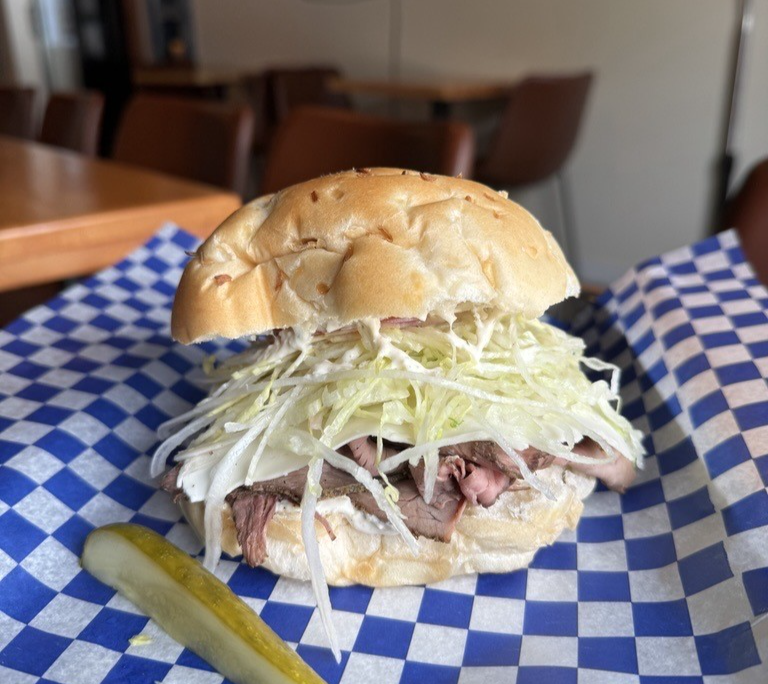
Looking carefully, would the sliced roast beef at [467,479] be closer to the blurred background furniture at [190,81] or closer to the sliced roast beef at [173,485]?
the sliced roast beef at [173,485]

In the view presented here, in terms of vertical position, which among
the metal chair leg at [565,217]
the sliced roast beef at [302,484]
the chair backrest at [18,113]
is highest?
the sliced roast beef at [302,484]

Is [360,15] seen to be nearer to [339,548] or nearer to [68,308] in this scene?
Answer: [68,308]

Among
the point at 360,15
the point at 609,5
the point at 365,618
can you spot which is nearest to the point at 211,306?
the point at 365,618

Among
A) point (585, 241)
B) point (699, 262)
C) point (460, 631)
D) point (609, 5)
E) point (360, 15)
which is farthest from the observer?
point (360, 15)

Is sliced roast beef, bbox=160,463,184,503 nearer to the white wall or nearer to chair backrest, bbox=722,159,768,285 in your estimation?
chair backrest, bbox=722,159,768,285

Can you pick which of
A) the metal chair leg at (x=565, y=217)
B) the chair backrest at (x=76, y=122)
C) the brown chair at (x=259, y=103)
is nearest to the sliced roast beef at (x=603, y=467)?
the chair backrest at (x=76, y=122)

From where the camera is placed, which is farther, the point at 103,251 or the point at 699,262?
the point at 103,251
